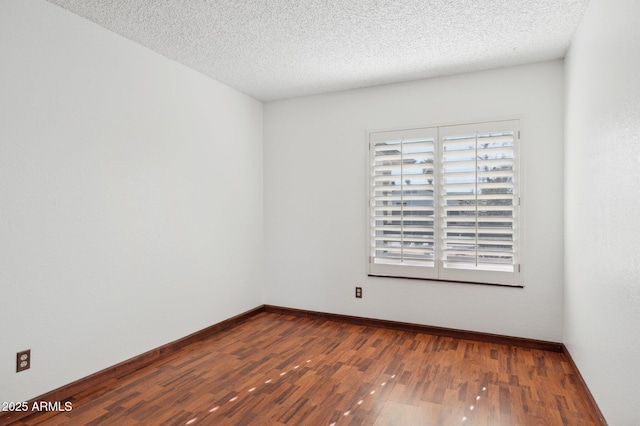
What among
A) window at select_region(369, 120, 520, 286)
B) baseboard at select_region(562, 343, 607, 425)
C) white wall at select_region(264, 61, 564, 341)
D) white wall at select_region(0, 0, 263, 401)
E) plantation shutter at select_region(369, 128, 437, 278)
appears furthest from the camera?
plantation shutter at select_region(369, 128, 437, 278)

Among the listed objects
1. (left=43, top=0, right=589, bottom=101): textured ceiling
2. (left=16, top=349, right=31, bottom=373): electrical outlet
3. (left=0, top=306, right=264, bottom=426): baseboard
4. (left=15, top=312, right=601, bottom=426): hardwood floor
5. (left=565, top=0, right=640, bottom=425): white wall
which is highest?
(left=43, top=0, right=589, bottom=101): textured ceiling

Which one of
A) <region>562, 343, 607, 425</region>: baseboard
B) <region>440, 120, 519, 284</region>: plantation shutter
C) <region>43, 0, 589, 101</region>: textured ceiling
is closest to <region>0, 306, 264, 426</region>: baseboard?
<region>440, 120, 519, 284</region>: plantation shutter

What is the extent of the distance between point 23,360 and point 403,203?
3.26 metres

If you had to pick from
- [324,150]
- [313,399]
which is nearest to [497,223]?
[324,150]

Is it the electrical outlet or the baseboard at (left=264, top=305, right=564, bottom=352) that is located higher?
the electrical outlet

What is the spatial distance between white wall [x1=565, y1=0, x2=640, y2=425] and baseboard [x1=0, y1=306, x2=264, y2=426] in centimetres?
313

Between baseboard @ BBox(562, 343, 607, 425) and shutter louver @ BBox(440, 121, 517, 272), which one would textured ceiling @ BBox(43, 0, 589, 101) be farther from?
baseboard @ BBox(562, 343, 607, 425)

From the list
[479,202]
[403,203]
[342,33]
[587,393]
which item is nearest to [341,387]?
[587,393]

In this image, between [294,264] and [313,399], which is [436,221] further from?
[313,399]

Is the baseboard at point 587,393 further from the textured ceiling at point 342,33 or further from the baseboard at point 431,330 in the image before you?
the textured ceiling at point 342,33

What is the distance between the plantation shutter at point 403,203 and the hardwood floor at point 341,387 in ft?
2.52

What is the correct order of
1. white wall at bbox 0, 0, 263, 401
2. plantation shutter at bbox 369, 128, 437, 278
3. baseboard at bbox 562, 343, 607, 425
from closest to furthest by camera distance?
baseboard at bbox 562, 343, 607, 425, white wall at bbox 0, 0, 263, 401, plantation shutter at bbox 369, 128, 437, 278

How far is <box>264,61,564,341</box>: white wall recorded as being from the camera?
335 centimetres

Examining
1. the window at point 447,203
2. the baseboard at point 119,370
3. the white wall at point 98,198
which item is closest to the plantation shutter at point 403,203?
the window at point 447,203
